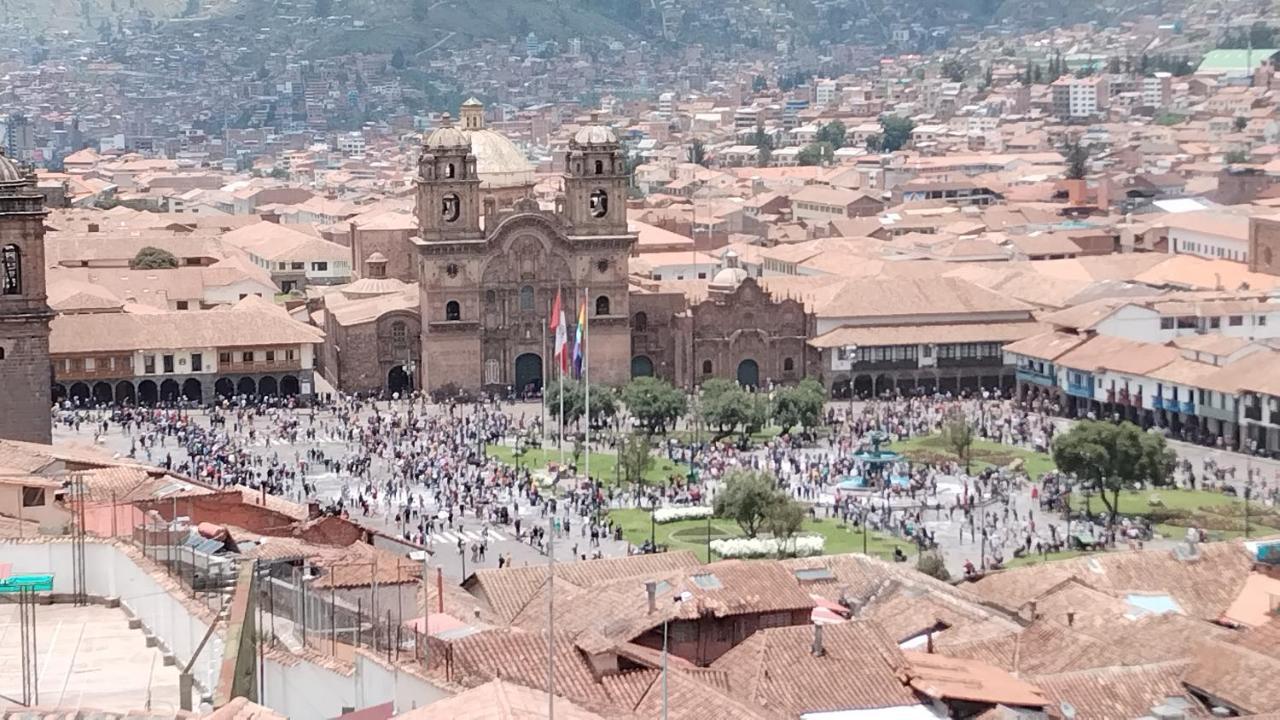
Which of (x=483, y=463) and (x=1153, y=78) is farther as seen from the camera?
(x=1153, y=78)

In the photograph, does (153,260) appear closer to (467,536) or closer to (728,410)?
(728,410)

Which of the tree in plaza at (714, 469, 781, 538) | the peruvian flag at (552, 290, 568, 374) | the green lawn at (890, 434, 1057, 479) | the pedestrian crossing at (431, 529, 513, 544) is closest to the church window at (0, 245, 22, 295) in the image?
the pedestrian crossing at (431, 529, 513, 544)

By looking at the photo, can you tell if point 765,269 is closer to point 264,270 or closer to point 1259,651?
point 264,270

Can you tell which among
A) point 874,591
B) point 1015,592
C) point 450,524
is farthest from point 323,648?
point 450,524

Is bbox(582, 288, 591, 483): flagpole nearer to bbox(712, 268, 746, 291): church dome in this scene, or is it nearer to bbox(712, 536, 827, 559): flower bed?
bbox(712, 268, 746, 291): church dome

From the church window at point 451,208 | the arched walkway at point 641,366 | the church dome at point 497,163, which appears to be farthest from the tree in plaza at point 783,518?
the church dome at point 497,163
